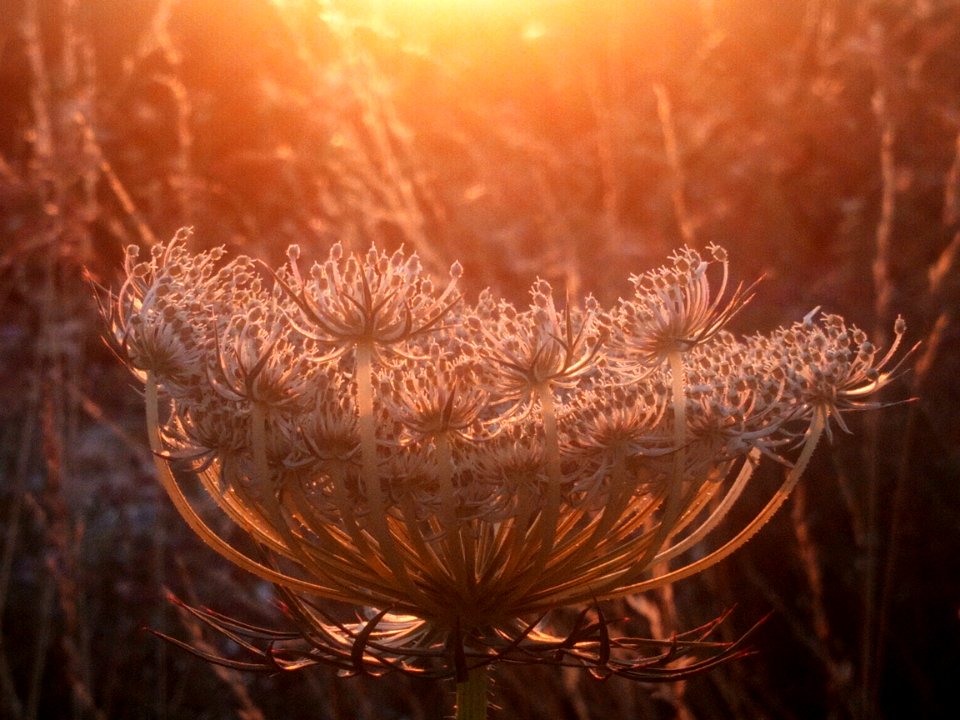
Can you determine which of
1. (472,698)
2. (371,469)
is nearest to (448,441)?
(371,469)

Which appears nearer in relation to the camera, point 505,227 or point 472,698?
point 472,698

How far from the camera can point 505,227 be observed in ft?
23.4

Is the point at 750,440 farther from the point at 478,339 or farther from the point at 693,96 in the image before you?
the point at 693,96

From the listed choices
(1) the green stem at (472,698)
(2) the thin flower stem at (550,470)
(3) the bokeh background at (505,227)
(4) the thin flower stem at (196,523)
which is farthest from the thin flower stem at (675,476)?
(3) the bokeh background at (505,227)

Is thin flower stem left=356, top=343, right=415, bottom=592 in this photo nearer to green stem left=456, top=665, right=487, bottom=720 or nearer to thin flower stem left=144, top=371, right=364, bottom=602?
thin flower stem left=144, top=371, right=364, bottom=602

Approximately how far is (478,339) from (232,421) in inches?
18.3

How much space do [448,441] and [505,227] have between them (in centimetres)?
569

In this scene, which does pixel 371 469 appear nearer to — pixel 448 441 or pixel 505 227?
pixel 448 441

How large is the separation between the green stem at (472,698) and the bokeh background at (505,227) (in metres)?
0.57

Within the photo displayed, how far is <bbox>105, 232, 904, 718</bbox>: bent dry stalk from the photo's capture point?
1540mm

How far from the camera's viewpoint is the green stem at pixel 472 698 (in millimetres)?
1680

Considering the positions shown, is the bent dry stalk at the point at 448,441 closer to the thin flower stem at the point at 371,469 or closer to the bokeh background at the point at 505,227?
the thin flower stem at the point at 371,469

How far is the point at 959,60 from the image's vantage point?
23.3ft

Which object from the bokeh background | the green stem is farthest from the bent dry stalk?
the bokeh background
